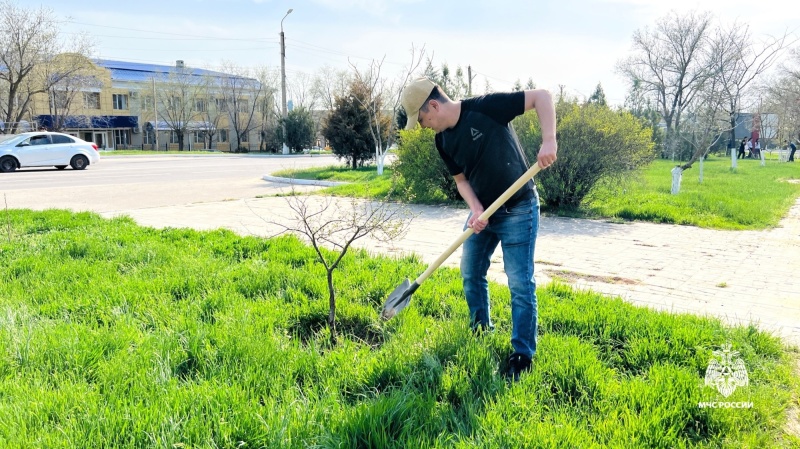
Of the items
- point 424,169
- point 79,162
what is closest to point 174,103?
point 79,162

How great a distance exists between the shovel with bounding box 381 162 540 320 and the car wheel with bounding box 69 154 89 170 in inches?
796

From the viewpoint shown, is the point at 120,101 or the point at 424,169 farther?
the point at 120,101

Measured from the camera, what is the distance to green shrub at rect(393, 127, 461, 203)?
10.1m

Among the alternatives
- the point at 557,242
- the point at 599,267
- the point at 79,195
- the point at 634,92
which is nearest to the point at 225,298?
the point at 599,267

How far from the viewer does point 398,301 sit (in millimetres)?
3312

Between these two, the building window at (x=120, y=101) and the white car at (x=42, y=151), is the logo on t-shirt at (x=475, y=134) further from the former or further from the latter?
the building window at (x=120, y=101)

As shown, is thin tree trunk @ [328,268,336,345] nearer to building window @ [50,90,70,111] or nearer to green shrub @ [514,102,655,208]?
green shrub @ [514,102,655,208]

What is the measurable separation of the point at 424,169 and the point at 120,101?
173 ft

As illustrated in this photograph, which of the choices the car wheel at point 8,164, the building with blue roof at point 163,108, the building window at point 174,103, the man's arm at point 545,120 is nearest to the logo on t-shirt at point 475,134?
the man's arm at point 545,120

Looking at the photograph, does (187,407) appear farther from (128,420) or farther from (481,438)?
(481,438)

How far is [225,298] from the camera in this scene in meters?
3.85

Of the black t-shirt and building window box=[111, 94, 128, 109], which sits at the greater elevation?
building window box=[111, 94, 128, 109]

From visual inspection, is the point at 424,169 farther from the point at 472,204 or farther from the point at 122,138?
the point at 122,138

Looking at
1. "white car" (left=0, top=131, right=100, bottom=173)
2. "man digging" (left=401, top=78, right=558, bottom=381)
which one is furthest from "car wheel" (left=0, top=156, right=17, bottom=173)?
"man digging" (left=401, top=78, right=558, bottom=381)
